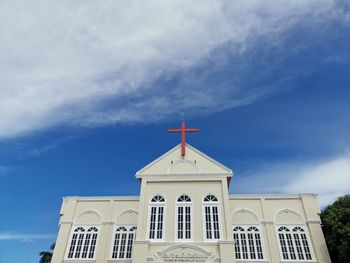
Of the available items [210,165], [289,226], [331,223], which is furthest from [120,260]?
[331,223]

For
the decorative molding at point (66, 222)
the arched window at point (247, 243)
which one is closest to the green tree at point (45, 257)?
the decorative molding at point (66, 222)

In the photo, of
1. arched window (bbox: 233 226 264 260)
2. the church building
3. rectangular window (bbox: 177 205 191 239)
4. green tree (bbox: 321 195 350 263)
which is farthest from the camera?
arched window (bbox: 233 226 264 260)

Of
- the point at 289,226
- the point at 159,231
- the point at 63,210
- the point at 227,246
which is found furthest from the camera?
the point at 63,210

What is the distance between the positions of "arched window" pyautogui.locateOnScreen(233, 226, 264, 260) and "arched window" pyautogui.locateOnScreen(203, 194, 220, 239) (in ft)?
8.41

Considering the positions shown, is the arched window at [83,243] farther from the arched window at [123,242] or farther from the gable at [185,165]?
the gable at [185,165]

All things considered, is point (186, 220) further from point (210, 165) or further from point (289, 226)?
point (289, 226)

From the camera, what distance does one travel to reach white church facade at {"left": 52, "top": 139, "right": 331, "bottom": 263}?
17703 millimetres

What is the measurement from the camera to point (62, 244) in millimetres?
20156

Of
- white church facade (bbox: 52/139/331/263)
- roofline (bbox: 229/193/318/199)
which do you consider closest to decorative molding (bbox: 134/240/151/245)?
white church facade (bbox: 52/139/331/263)

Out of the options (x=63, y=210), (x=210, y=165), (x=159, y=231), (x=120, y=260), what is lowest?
(x=120, y=260)

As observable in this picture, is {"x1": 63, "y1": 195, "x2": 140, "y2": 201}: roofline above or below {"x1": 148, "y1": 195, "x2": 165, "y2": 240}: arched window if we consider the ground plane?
above

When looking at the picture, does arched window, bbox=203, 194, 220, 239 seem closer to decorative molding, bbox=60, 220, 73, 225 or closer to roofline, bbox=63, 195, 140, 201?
roofline, bbox=63, 195, 140, 201

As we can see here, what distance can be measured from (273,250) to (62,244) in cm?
1518

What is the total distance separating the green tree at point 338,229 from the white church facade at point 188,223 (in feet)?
1.96
